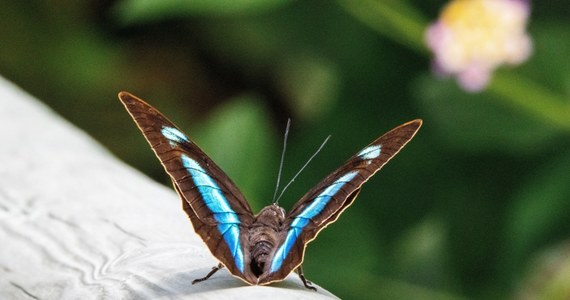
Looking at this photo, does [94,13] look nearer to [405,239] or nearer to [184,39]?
[184,39]

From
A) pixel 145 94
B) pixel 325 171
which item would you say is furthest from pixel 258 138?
pixel 145 94

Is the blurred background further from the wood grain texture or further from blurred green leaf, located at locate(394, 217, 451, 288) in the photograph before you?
the wood grain texture

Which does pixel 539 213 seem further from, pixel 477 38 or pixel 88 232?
pixel 88 232

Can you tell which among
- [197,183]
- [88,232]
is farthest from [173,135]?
[88,232]

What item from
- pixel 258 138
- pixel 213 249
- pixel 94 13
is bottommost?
pixel 213 249

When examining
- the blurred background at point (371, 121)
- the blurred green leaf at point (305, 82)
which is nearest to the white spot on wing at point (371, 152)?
the blurred background at point (371, 121)
